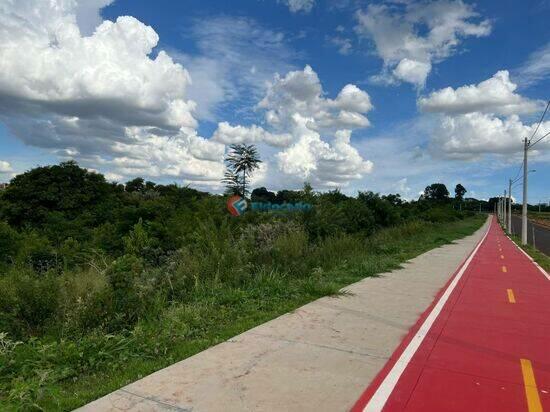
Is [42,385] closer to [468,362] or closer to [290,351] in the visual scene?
[290,351]

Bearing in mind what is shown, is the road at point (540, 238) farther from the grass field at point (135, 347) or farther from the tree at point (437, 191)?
the tree at point (437, 191)

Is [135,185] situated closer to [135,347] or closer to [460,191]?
[135,347]

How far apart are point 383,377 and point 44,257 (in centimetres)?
1661

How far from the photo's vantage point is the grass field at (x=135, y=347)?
4.82m

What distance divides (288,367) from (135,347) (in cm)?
204

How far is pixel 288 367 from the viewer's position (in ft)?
19.5

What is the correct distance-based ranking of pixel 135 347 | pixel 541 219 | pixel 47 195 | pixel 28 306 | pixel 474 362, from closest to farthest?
pixel 135 347, pixel 474 362, pixel 28 306, pixel 47 195, pixel 541 219

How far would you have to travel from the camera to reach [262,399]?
16.3 feet

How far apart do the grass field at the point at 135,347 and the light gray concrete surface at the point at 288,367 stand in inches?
10.8

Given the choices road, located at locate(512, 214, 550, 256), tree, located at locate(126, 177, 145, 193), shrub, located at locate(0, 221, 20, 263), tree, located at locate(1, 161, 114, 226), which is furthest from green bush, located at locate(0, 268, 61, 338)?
tree, located at locate(126, 177, 145, 193)

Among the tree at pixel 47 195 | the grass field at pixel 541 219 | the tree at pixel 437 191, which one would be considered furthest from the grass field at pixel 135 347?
the tree at pixel 437 191

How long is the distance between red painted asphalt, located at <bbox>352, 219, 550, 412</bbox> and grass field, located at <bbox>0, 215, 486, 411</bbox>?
251 cm

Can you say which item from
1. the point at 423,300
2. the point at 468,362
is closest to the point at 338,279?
the point at 423,300

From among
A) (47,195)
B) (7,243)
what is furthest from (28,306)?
(47,195)
